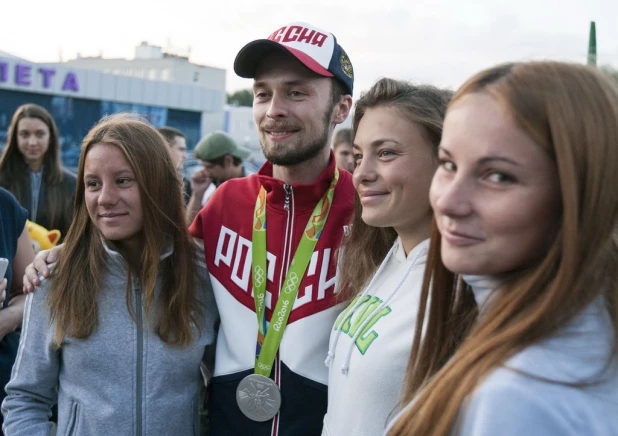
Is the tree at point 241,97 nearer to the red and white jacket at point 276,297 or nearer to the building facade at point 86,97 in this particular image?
the building facade at point 86,97

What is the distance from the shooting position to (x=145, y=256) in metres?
2.43

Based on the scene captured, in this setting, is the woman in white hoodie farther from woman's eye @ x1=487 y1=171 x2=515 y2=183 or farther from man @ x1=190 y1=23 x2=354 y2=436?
woman's eye @ x1=487 y1=171 x2=515 y2=183

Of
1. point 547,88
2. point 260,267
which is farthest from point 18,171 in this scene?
point 547,88

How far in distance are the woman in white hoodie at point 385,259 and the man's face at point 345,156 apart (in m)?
4.17

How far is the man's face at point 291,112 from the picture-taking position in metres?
2.64

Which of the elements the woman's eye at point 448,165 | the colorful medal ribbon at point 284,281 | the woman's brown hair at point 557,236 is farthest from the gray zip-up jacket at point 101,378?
the woman's eye at point 448,165

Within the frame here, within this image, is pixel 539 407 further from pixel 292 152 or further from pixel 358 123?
pixel 292 152

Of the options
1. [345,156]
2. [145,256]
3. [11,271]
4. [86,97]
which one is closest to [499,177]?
[145,256]

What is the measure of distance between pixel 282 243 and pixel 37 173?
3504 millimetres

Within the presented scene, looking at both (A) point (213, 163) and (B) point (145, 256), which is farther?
(A) point (213, 163)

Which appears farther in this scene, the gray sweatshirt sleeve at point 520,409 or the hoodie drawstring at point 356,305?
the hoodie drawstring at point 356,305

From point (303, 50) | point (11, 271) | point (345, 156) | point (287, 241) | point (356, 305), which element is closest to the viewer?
point (356, 305)

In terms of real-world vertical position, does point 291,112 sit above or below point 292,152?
above

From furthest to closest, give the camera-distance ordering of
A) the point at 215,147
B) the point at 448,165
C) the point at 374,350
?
the point at 215,147 → the point at 374,350 → the point at 448,165
